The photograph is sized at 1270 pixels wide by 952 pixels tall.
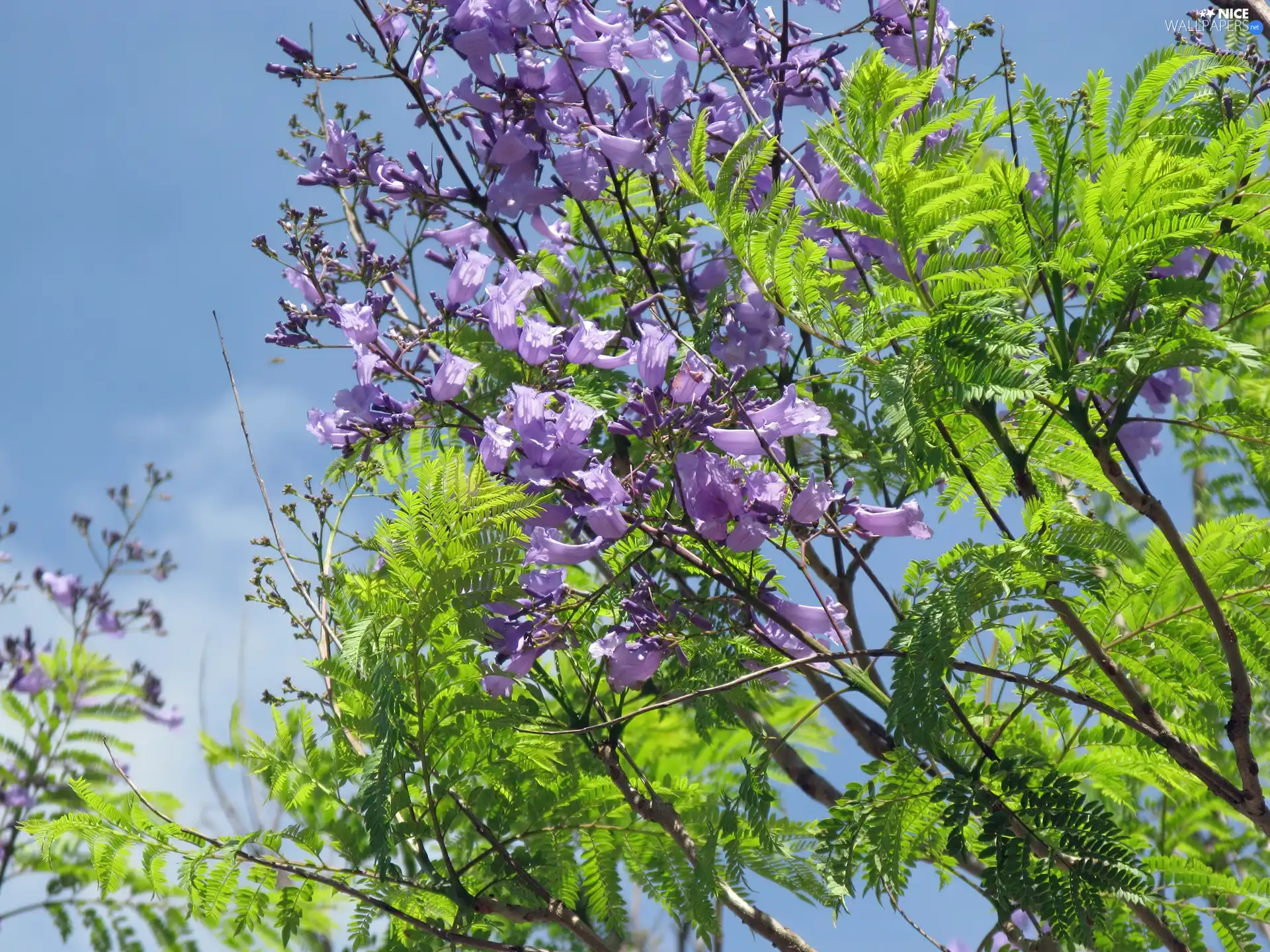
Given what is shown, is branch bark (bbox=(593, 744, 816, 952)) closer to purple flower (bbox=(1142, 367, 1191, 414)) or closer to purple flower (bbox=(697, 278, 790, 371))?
purple flower (bbox=(697, 278, 790, 371))

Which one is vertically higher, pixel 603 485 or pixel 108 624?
pixel 108 624

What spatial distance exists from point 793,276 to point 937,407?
285 millimetres


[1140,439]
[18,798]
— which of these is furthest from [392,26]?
[18,798]

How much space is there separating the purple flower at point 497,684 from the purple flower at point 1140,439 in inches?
61.4

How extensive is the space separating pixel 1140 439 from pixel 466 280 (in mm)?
1671

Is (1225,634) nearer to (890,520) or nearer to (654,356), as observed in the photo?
(890,520)

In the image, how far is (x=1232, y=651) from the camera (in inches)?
59.3

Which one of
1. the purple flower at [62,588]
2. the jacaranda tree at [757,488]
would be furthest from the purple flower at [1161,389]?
the purple flower at [62,588]

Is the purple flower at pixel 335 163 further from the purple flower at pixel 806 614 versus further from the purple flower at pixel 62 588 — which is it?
the purple flower at pixel 62 588

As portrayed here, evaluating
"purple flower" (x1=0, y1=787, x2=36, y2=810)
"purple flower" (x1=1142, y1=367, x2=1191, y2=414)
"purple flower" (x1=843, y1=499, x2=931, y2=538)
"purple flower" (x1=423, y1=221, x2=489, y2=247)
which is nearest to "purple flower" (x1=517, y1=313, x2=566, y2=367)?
"purple flower" (x1=843, y1=499, x2=931, y2=538)

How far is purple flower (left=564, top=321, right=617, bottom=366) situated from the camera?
202cm

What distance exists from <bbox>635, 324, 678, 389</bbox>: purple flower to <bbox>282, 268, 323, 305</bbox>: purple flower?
1.03m

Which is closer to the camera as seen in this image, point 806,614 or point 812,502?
point 812,502

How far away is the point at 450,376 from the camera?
6.66ft
